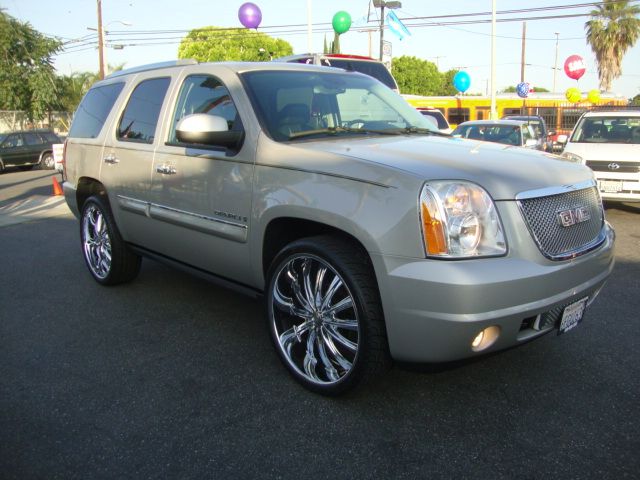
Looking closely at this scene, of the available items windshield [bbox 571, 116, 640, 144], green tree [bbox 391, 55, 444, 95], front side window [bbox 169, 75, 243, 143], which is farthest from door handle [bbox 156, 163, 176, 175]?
green tree [bbox 391, 55, 444, 95]

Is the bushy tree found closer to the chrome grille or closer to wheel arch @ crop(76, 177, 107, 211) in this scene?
wheel arch @ crop(76, 177, 107, 211)

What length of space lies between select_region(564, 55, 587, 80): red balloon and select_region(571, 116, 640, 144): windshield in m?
15.5

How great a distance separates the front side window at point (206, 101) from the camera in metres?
3.60

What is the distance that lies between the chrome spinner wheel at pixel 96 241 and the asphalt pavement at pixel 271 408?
82 cm

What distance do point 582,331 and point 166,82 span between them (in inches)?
140

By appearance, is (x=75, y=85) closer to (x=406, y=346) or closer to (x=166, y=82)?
(x=166, y=82)

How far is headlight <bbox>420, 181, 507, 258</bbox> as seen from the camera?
2.49m

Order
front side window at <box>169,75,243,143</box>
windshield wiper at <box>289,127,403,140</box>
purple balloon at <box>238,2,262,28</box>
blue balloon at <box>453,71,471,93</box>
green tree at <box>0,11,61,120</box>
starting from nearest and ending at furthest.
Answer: windshield wiper at <box>289,127,403,140</box> → front side window at <box>169,75,243,143</box> → purple balloon at <box>238,2,262,28</box> → blue balloon at <box>453,71,471,93</box> → green tree at <box>0,11,61,120</box>

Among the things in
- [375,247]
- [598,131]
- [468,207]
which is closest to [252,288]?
[375,247]

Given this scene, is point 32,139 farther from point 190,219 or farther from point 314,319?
point 314,319

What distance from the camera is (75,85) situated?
3988 centimetres

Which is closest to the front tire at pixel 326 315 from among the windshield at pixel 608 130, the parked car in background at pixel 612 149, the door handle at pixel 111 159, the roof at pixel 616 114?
the door handle at pixel 111 159

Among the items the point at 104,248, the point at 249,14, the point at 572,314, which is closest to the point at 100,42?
the point at 249,14

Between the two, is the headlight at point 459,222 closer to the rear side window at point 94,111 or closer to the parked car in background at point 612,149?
the rear side window at point 94,111
